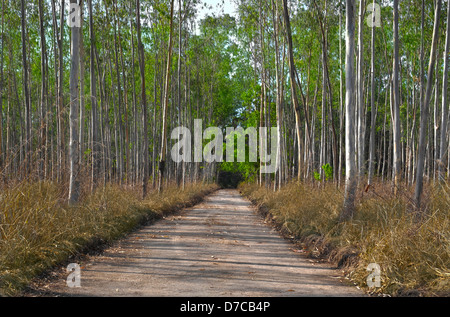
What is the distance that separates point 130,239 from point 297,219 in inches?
177

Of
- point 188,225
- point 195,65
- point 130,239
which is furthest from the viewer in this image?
point 195,65

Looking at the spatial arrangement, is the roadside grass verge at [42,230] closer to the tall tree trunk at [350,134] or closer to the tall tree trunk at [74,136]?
the tall tree trunk at [74,136]

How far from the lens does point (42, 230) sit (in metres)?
6.56

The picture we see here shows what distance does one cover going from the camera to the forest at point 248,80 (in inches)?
376

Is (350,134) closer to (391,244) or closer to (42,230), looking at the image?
(391,244)

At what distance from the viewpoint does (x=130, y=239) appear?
9.34 m

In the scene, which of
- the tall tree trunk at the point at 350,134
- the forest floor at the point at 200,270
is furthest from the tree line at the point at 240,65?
the forest floor at the point at 200,270

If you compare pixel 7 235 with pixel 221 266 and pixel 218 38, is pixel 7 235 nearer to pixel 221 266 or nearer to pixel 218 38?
pixel 221 266

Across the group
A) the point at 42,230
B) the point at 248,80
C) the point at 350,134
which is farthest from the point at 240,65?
the point at 42,230

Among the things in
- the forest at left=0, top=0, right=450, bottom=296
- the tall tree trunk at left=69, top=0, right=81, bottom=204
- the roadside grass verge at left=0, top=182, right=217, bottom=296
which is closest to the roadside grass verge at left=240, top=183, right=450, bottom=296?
the forest at left=0, top=0, right=450, bottom=296

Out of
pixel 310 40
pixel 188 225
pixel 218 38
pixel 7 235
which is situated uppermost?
pixel 218 38

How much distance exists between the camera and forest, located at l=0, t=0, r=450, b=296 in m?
9.56

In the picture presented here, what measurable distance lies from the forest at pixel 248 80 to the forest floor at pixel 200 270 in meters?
1.44
